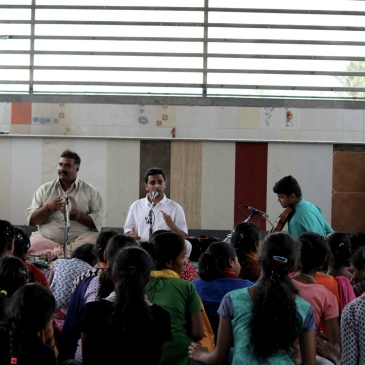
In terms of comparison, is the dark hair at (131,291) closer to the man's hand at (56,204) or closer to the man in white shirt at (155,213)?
the man in white shirt at (155,213)

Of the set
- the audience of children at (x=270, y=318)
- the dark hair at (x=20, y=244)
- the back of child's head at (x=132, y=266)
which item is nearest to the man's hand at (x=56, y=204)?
the dark hair at (x=20, y=244)

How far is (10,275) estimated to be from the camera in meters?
3.44

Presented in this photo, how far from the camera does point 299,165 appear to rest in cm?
1027

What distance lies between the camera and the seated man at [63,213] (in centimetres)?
716

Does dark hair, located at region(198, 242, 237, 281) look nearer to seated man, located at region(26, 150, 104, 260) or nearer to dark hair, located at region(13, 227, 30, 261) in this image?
dark hair, located at region(13, 227, 30, 261)

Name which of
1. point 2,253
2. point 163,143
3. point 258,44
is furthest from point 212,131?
point 2,253

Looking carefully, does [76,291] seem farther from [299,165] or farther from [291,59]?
[291,59]

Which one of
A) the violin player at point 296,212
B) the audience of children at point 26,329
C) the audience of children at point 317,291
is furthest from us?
the violin player at point 296,212

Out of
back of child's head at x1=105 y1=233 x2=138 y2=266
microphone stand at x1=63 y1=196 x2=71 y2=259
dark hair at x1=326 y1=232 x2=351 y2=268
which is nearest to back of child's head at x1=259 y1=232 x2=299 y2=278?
back of child's head at x1=105 y1=233 x2=138 y2=266

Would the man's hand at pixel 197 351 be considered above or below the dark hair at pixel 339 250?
below

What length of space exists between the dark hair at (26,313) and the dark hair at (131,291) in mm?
250

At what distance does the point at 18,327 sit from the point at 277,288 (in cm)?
95

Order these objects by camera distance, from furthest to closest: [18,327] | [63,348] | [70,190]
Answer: [70,190] → [63,348] → [18,327]

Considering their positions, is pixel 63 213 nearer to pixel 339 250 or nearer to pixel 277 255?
pixel 339 250
